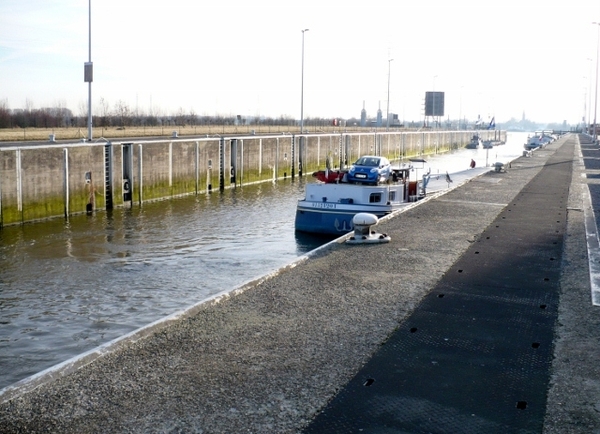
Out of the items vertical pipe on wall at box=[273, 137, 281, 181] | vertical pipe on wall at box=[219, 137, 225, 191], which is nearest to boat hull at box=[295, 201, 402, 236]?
vertical pipe on wall at box=[219, 137, 225, 191]

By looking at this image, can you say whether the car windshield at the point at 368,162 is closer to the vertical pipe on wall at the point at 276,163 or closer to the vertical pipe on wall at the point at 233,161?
the vertical pipe on wall at the point at 233,161

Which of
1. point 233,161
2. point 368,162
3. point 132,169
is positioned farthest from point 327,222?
point 233,161

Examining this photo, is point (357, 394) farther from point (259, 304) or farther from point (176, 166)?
point (176, 166)

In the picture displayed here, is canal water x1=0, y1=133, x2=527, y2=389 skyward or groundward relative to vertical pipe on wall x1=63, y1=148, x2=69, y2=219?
groundward

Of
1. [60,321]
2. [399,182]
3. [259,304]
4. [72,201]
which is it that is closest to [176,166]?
[72,201]

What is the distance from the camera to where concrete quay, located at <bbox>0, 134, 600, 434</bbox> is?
796 cm

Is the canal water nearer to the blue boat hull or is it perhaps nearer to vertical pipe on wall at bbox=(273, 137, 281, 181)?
the blue boat hull

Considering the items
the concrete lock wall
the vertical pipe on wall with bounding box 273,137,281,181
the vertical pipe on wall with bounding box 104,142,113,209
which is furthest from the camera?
the vertical pipe on wall with bounding box 273,137,281,181

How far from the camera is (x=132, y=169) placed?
3572 cm

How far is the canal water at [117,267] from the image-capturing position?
1471 cm

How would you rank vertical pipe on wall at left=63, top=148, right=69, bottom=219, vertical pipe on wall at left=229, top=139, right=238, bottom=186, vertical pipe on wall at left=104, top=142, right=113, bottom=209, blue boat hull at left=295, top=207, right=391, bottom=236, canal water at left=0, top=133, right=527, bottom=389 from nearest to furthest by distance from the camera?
canal water at left=0, top=133, right=527, bottom=389, blue boat hull at left=295, top=207, right=391, bottom=236, vertical pipe on wall at left=63, top=148, right=69, bottom=219, vertical pipe on wall at left=104, top=142, right=113, bottom=209, vertical pipe on wall at left=229, top=139, right=238, bottom=186

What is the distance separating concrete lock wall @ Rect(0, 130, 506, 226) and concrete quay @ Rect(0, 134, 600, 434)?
16.3 meters

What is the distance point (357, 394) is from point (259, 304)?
169 inches

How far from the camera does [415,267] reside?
52.5 ft
